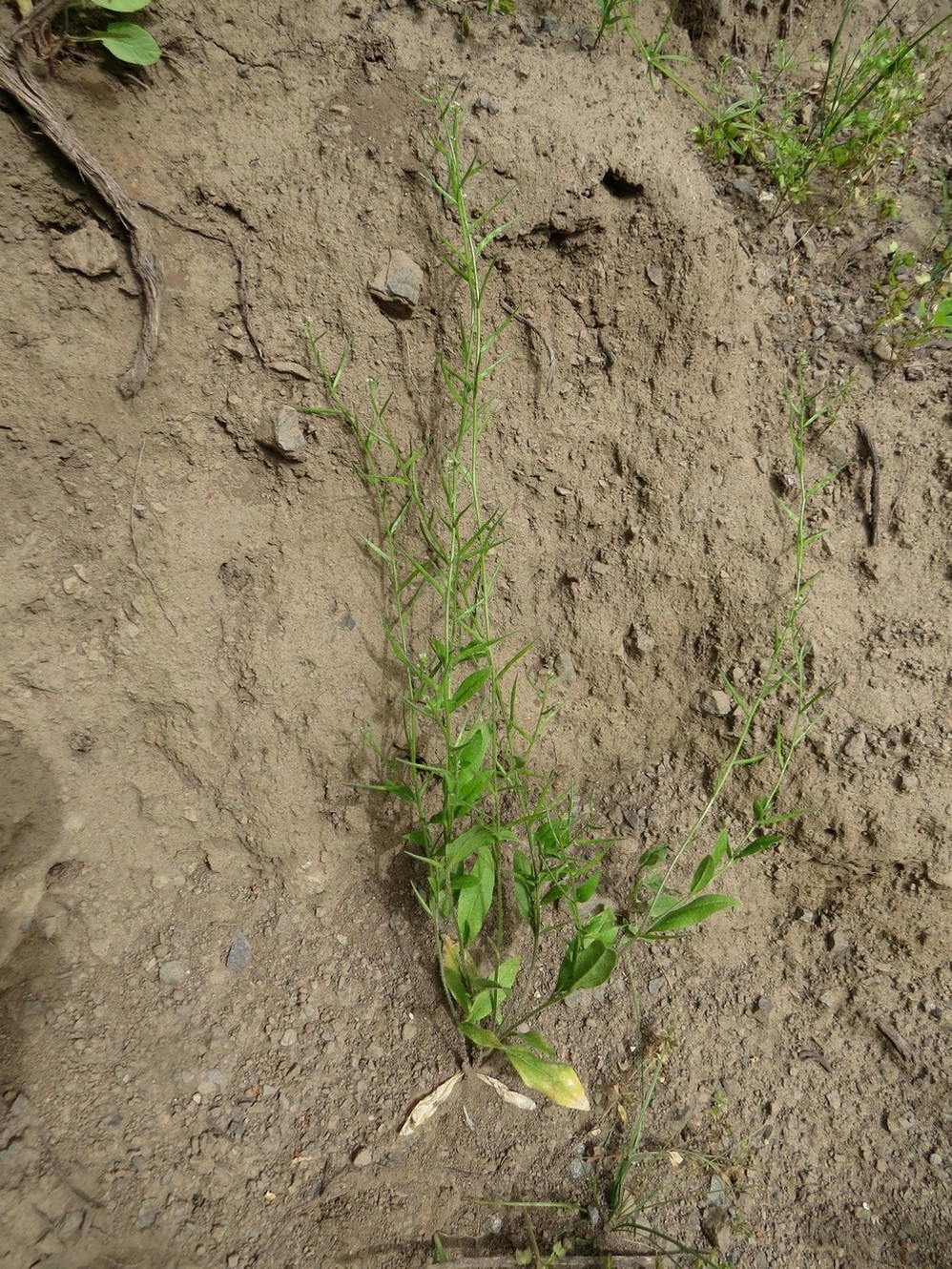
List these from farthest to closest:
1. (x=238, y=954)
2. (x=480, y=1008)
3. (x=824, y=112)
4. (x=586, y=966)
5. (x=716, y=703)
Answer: (x=824, y=112) < (x=716, y=703) < (x=238, y=954) < (x=480, y=1008) < (x=586, y=966)

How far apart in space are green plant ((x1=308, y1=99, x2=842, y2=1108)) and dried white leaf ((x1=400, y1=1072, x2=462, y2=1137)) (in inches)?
3.0

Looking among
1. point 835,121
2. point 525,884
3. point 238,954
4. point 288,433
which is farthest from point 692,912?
point 835,121

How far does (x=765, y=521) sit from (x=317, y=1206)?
153 centimetres

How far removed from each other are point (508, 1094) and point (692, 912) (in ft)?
1.73

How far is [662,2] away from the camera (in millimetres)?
1624

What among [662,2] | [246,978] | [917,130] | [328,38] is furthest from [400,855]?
[917,130]

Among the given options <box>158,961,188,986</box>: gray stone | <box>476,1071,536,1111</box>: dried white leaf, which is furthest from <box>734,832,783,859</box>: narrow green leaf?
<box>158,961,188,986</box>: gray stone

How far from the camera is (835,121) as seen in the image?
157 cm

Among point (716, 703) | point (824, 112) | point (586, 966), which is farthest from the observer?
point (824, 112)

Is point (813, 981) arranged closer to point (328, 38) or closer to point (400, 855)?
point (400, 855)

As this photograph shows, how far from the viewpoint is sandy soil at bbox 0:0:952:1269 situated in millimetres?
1279

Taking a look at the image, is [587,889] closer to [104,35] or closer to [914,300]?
[914,300]

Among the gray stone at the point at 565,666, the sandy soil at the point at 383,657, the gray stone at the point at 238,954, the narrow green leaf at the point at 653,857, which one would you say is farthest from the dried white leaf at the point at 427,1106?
the gray stone at the point at 565,666

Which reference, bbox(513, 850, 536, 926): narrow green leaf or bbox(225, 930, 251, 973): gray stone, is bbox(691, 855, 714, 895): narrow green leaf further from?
bbox(225, 930, 251, 973): gray stone
